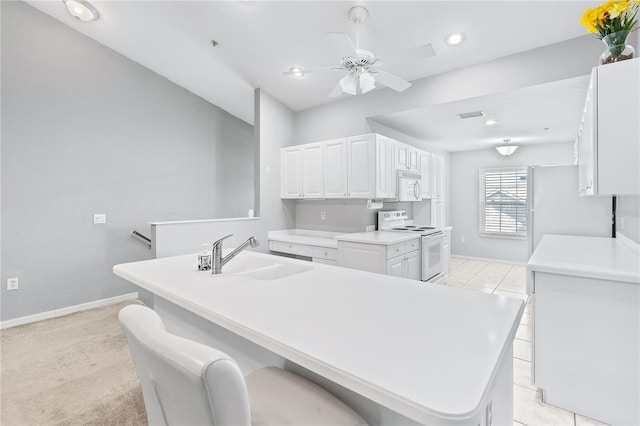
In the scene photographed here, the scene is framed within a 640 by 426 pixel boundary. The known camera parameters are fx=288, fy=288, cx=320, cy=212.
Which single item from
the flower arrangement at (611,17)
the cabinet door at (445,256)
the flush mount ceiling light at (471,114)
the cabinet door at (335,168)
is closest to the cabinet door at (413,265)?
the cabinet door at (445,256)

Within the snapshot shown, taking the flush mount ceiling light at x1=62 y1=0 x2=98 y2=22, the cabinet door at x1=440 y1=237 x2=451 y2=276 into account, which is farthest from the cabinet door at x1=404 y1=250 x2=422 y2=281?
the flush mount ceiling light at x1=62 y1=0 x2=98 y2=22

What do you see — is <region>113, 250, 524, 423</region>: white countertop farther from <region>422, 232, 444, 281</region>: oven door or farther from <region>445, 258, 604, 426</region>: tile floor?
<region>422, 232, 444, 281</region>: oven door

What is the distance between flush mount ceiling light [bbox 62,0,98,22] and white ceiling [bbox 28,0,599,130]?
0.10m

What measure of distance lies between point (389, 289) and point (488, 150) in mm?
6093

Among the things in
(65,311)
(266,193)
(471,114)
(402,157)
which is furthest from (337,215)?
(65,311)

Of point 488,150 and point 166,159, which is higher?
point 488,150

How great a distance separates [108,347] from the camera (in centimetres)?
268

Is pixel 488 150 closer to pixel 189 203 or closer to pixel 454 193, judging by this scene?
pixel 454 193

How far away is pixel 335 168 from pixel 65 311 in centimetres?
378

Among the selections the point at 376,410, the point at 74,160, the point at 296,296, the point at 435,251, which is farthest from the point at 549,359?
the point at 74,160

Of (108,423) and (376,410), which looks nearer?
(376,410)

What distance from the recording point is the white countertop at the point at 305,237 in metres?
3.74

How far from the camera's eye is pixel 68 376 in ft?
7.35

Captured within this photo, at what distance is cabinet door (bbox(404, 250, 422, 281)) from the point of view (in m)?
3.40
